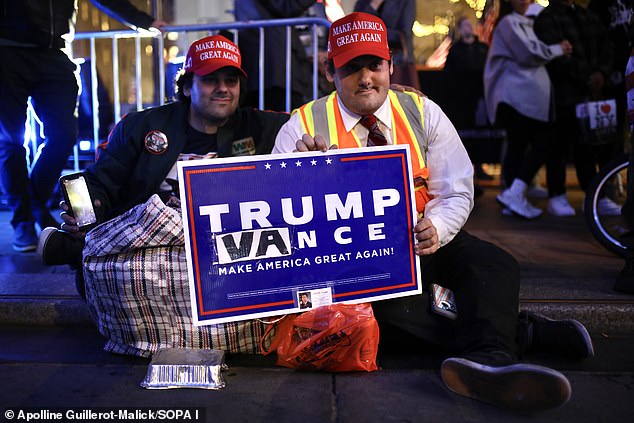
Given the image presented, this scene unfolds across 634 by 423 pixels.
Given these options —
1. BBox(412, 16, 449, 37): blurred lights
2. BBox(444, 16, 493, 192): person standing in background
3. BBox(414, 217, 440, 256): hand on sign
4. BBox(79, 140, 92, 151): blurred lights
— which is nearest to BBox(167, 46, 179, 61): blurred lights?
BBox(79, 140, 92, 151): blurred lights

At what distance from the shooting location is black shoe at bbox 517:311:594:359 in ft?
9.97

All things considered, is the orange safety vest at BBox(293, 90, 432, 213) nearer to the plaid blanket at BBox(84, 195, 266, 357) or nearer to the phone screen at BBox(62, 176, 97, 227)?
the plaid blanket at BBox(84, 195, 266, 357)

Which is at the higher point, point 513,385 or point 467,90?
point 467,90

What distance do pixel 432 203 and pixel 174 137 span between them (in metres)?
Result: 1.43

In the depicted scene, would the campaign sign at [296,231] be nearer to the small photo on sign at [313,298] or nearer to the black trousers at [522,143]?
the small photo on sign at [313,298]

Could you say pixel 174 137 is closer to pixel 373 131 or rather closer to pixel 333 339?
pixel 373 131

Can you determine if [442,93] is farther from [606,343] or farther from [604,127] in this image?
[606,343]

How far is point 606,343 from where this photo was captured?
3.36 metres

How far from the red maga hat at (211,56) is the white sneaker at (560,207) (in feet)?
11.5

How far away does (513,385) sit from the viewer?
246cm

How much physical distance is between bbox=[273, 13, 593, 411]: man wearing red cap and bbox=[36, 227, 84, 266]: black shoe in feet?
3.58

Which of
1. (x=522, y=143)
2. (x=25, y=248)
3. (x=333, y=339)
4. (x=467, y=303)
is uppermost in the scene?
(x=522, y=143)

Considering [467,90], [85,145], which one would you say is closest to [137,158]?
[85,145]

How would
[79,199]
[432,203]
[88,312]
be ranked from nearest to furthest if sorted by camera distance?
[432,203] < [79,199] < [88,312]
